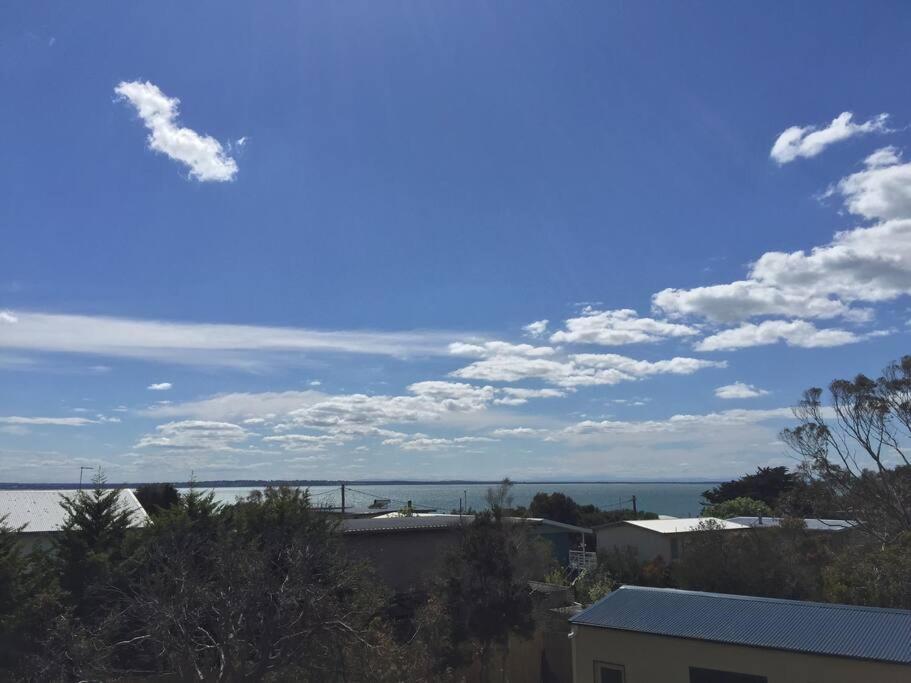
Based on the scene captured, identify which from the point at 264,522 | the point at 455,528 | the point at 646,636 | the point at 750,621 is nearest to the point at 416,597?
the point at 455,528

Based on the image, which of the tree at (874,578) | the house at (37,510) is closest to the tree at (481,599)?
the tree at (874,578)

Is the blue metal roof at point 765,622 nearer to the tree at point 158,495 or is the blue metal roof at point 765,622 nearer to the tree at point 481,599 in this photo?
the tree at point 481,599

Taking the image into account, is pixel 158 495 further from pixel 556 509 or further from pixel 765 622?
pixel 556 509

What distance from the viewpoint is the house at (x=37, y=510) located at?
2755 centimetres

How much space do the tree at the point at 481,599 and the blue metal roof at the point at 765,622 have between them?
162 cm

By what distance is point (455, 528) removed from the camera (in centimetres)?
1917

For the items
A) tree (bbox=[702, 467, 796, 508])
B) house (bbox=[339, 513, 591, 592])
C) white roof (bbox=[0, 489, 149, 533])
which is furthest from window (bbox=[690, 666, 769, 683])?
tree (bbox=[702, 467, 796, 508])

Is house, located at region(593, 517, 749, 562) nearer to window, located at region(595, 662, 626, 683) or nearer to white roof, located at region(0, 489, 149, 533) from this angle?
window, located at region(595, 662, 626, 683)

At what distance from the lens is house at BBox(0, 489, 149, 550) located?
90.4 ft

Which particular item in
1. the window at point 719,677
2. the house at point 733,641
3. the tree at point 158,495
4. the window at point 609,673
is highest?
the tree at point 158,495

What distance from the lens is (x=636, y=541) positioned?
38.8 m

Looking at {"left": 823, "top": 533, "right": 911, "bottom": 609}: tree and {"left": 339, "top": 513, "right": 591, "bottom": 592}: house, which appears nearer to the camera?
{"left": 823, "top": 533, "right": 911, "bottom": 609}: tree

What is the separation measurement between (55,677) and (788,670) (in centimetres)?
1303

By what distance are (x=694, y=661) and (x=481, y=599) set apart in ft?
16.4
